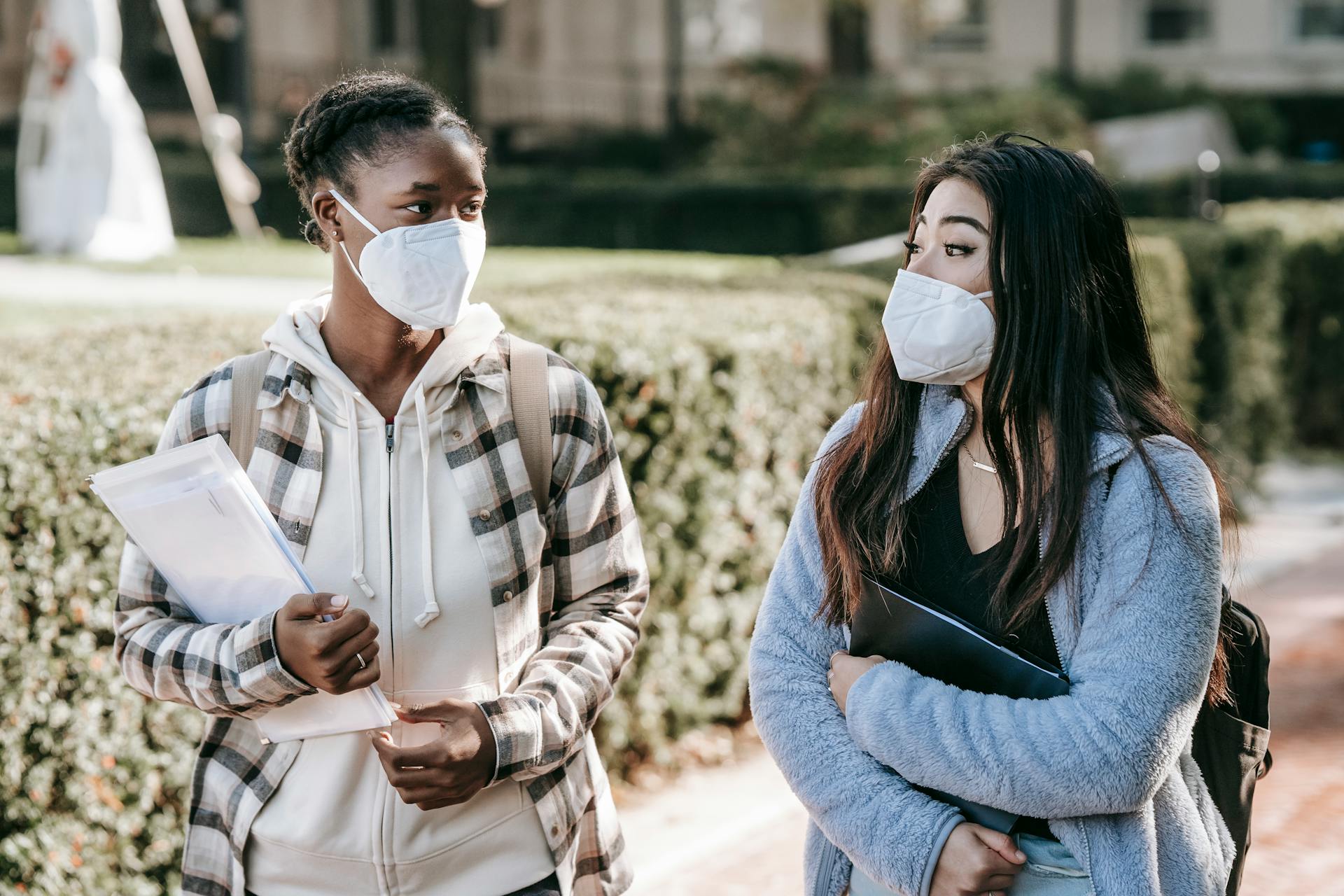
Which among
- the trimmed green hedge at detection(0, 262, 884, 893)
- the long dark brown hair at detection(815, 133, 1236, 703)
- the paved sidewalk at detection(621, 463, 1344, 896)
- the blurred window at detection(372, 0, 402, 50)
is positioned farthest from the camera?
the blurred window at detection(372, 0, 402, 50)

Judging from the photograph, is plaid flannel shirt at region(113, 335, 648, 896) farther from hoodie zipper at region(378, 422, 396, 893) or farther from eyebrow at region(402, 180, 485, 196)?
eyebrow at region(402, 180, 485, 196)

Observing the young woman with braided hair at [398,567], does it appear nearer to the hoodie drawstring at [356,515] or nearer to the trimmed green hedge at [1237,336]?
the hoodie drawstring at [356,515]

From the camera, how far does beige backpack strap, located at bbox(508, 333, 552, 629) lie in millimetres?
2398

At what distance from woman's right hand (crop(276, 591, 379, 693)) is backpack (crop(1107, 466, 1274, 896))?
1277mm

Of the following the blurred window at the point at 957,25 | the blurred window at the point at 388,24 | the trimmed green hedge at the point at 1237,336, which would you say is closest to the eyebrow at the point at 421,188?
the trimmed green hedge at the point at 1237,336

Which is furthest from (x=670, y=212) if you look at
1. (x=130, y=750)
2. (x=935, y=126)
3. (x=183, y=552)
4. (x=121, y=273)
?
(x=183, y=552)

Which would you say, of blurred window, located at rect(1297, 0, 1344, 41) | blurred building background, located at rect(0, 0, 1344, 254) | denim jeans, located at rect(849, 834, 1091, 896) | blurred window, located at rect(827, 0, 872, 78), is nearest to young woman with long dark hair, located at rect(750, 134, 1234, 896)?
denim jeans, located at rect(849, 834, 1091, 896)

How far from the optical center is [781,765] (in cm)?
230

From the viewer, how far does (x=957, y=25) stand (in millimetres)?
30094

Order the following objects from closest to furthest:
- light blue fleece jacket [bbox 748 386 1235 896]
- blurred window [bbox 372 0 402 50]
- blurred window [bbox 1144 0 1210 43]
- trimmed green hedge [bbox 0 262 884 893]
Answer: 1. light blue fleece jacket [bbox 748 386 1235 896]
2. trimmed green hedge [bbox 0 262 884 893]
3. blurred window [bbox 372 0 402 50]
4. blurred window [bbox 1144 0 1210 43]

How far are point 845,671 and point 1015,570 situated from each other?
31cm

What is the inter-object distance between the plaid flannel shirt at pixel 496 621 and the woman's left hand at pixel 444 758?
3 cm

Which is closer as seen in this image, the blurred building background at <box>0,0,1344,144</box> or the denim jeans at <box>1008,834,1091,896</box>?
the denim jeans at <box>1008,834,1091,896</box>

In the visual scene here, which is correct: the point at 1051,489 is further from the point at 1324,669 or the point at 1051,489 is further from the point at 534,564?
the point at 1324,669
